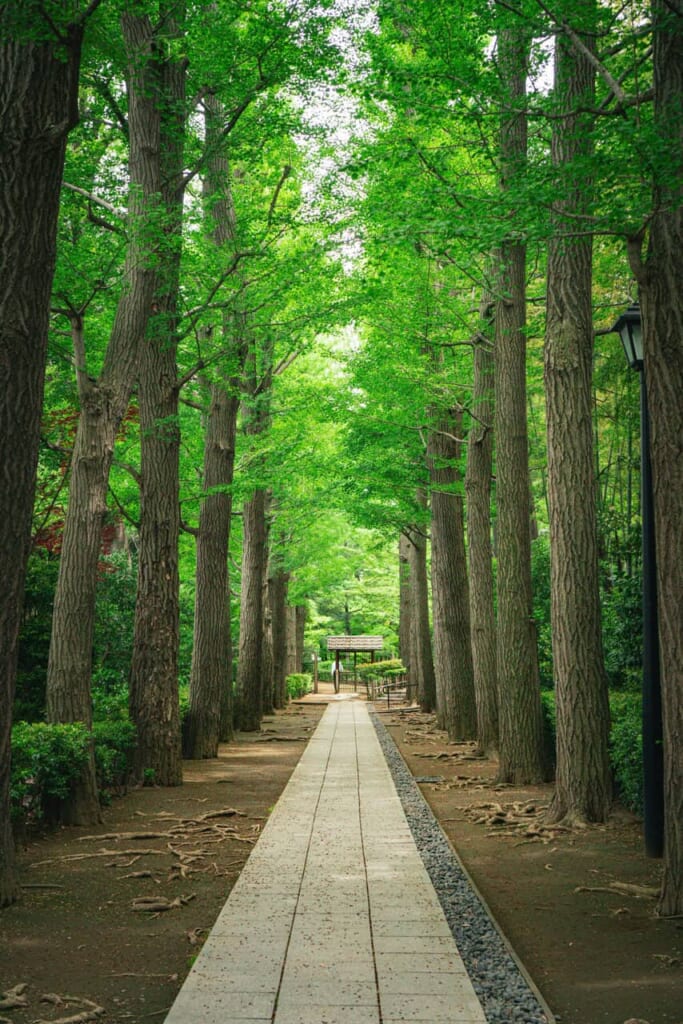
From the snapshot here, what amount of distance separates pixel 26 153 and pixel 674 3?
3.95 metres

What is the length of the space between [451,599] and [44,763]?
9.94 m

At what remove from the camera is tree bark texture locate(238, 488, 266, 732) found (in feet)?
63.5

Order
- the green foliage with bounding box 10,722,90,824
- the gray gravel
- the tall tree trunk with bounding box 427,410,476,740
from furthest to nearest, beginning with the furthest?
1. the tall tree trunk with bounding box 427,410,476,740
2. the green foliage with bounding box 10,722,90,824
3. the gray gravel

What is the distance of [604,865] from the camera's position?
712cm

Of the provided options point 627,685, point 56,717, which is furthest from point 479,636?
point 56,717

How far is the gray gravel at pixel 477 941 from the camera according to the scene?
4199mm

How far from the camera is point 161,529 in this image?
11.8 meters

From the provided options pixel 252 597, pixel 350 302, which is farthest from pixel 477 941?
pixel 252 597

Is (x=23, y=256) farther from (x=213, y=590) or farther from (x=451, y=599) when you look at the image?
(x=451, y=599)

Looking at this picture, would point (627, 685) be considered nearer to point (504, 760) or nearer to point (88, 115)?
point (504, 760)

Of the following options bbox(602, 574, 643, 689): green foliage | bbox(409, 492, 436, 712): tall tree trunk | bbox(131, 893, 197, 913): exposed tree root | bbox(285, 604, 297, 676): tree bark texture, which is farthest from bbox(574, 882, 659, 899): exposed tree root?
bbox(285, 604, 297, 676): tree bark texture

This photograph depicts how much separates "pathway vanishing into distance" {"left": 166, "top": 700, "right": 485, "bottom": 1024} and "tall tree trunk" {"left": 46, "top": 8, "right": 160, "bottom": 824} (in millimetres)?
2316

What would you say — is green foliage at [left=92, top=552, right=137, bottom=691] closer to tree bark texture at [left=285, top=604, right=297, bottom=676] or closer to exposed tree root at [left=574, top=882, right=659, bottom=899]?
exposed tree root at [left=574, top=882, right=659, bottom=899]

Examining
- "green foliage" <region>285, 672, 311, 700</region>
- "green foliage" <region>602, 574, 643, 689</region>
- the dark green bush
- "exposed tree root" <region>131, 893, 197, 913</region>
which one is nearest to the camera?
"exposed tree root" <region>131, 893, 197, 913</region>
